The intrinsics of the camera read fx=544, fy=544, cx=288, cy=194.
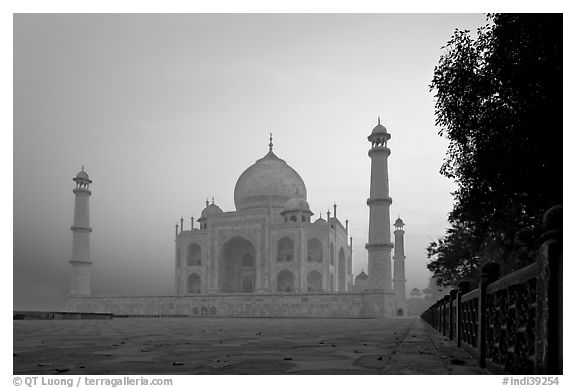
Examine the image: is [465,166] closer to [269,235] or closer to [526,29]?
[526,29]

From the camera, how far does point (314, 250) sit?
41.9 metres

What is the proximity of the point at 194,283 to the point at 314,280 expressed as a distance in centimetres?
969

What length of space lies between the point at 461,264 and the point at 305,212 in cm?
A: 2442

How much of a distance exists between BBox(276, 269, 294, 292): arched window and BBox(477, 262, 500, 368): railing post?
119ft

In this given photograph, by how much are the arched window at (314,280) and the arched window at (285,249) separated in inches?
76.8

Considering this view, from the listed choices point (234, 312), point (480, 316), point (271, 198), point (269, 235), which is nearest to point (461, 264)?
point (480, 316)

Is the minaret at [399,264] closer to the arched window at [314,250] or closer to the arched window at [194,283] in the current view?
the arched window at [314,250]

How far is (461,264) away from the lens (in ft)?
53.8

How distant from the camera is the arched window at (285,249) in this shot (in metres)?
39.8

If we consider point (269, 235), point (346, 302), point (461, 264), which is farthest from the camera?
point (269, 235)

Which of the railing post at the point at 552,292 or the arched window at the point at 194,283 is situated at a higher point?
the railing post at the point at 552,292

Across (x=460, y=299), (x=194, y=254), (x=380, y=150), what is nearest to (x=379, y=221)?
(x=380, y=150)

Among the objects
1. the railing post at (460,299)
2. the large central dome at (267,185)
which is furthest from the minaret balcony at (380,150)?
the railing post at (460,299)

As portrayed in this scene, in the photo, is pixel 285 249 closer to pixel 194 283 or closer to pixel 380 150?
pixel 194 283
